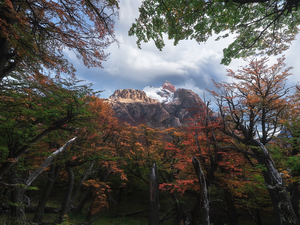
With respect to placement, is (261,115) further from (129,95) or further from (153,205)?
(129,95)

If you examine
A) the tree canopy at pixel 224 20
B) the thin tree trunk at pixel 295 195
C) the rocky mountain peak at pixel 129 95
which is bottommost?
the thin tree trunk at pixel 295 195

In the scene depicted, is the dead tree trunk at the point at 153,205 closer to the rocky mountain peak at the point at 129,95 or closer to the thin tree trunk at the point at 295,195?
the thin tree trunk at the point at 295,195

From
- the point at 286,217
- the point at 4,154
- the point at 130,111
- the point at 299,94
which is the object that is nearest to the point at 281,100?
the point at 299,94

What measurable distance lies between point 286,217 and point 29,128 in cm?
912

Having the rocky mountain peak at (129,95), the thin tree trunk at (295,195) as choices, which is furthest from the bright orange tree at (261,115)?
the rocky mountain peak at (129,95)

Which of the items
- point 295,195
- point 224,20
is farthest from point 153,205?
point 295,195

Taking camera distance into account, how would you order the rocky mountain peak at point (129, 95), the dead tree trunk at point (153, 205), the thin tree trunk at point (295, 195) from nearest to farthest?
the dead tree trunk at point (153, 205), the thin tree trunk at point (295, 195), the rocky mountain peak at point (129, 95)

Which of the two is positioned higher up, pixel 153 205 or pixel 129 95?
pixel 129 95

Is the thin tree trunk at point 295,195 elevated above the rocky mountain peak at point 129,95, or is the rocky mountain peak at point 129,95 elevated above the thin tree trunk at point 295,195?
the rocky mountain peak at point 129,95

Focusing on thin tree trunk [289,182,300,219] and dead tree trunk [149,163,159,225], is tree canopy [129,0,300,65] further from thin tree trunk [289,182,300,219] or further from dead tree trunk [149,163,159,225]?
thin tree trunk [289,182,300,219]

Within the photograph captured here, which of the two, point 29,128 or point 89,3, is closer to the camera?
point 89,3

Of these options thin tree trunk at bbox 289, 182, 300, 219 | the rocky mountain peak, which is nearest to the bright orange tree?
thin tree trunk at bbox 289, 182, 300, 219

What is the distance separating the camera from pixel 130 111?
95.1 metres

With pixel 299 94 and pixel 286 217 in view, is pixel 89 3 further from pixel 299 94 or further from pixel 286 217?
pixel 299 94
